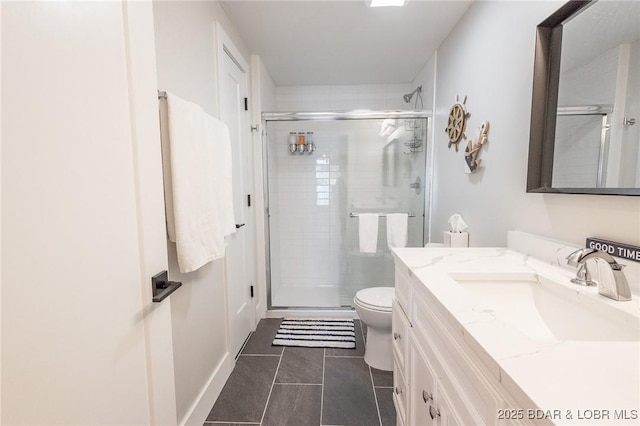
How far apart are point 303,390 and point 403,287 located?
98cm

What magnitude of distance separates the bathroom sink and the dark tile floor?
946 millimetres

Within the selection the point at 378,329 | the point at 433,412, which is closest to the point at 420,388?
the point at 433,412

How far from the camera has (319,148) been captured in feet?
9.88

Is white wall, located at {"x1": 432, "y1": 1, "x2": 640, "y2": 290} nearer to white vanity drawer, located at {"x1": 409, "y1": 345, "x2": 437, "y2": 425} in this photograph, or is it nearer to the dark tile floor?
white vanity drawer, located at {"x1": 409, "y1": 345, "x2": 437, "y2": 425}

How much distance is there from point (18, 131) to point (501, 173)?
1.70m

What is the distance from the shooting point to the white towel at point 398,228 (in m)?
2.51

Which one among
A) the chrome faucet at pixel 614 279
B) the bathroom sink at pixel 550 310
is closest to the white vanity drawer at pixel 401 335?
the bathroom sink at pixel 550 310

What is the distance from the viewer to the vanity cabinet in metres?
0.54

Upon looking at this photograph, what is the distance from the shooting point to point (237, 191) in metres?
1.94

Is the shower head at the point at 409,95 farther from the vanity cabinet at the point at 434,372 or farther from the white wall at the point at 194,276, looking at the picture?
the vanity cabinet at the point at 434,372

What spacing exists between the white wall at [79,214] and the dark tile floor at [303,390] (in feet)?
2.95

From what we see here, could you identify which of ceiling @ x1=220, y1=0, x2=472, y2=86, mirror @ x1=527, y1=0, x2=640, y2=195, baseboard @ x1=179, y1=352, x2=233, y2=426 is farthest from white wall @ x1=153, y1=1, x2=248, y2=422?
mirror @ x1=527, y1=0, x2=640, y2=195

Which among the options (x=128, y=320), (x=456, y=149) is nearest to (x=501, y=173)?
(x=456, y=149)

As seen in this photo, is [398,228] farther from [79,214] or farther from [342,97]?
[79,214]
